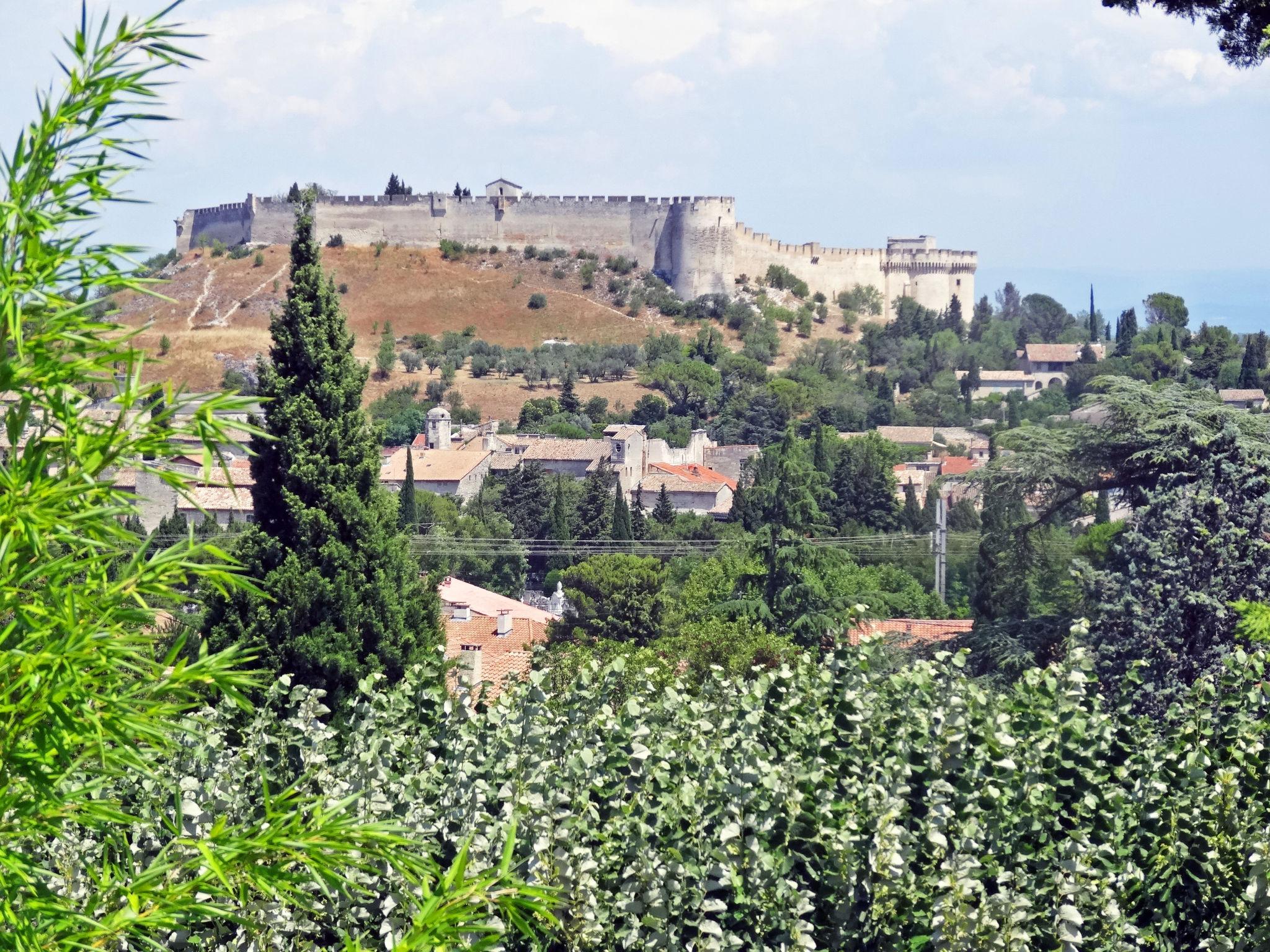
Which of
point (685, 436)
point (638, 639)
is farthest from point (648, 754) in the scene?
point (685, 436)

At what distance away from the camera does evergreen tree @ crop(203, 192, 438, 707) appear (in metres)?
10.2

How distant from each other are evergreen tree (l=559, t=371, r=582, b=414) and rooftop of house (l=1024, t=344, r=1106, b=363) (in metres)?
26.9

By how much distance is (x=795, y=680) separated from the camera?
205 inches

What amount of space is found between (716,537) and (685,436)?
17778 millimetres

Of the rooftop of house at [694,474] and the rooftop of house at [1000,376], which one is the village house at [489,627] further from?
the rooftop of house at [1000,376]

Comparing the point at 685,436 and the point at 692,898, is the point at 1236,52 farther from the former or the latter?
the point at 685,436

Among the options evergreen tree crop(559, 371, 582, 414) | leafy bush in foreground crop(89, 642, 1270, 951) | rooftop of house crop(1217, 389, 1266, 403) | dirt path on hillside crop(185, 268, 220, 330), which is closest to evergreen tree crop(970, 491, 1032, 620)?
leafy bush in foreground crop(89, 642, 1270, 951)

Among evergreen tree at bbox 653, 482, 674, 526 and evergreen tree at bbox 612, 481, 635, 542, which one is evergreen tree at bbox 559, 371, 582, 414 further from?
evergreen tree at bbox 612, 481, 635, 542

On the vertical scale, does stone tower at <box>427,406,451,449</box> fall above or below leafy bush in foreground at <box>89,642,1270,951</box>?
below

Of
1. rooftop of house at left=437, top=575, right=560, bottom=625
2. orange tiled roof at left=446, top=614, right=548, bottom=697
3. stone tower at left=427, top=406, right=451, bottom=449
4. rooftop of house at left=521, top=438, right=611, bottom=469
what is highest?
stone tower at left=427, top=406, right=451, bottom=449

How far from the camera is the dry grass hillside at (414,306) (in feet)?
213

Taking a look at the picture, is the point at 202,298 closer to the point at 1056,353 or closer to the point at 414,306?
the point at 414,306

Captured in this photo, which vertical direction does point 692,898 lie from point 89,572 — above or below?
below

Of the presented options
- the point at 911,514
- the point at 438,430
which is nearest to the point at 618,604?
the point at 911,514
